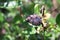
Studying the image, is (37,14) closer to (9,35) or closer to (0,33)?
(9,35)

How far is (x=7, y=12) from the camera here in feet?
6.59

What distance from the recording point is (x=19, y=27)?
166cm

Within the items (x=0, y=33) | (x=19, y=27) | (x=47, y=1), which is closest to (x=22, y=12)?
(x=19, y=27)

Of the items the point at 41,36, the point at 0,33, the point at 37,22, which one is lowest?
the point at 0,33

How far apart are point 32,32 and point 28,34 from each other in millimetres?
53

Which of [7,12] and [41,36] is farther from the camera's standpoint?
[7,12]

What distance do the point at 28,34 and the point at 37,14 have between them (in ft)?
0.44

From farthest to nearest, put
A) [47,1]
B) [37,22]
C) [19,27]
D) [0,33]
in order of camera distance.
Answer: [0,33] → [19,27] → [47,1] → [37,22]

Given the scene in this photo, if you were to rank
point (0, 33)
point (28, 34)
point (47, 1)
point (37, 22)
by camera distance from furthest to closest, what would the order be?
point (0, 33)
point (47, 1)
point (28, 34)
point (37, 22)

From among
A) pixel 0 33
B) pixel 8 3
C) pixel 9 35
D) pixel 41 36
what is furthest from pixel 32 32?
pixel 0 33

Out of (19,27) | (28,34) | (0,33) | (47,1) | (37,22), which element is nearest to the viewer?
(37,22)

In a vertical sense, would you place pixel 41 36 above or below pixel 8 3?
below

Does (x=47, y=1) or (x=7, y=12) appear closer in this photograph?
(x=47, y=1)

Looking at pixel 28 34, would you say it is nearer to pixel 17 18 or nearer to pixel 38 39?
pixel 38 39
